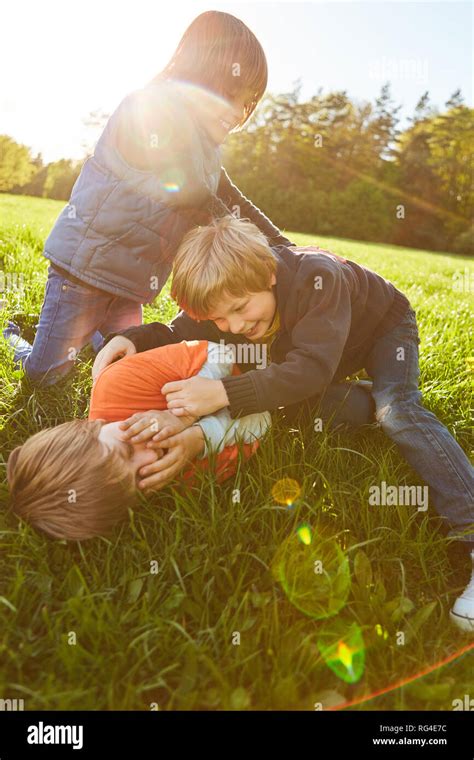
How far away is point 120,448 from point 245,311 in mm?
803

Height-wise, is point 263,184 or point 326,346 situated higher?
point 263,184

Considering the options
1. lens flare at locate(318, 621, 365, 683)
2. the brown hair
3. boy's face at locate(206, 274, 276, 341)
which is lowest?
lens flare at locate(318, 621, 365, 683)

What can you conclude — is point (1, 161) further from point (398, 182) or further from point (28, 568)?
point (28, 568)

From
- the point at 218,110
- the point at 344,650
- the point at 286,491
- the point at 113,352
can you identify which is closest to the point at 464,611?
the point at 344,650

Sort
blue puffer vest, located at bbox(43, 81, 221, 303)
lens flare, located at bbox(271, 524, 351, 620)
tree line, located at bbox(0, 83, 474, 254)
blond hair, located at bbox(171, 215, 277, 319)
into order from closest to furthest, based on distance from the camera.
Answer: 1. lens flare, located at bbox(271, 524, 351, 620)
2. blond hair, located at bbox(171, 215, 277, 319)
3. blue puffer vest, located at bbox(43, 81, 221, 303)
4. tree line, located at bbox(0, 83, 474, 254)

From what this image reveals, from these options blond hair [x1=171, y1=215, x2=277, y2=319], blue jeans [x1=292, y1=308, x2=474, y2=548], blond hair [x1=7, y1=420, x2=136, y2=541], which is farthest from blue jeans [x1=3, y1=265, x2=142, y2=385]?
blue jeans [x1=292, y1=308, x2=474, y2=548]

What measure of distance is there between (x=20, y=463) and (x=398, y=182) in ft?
113

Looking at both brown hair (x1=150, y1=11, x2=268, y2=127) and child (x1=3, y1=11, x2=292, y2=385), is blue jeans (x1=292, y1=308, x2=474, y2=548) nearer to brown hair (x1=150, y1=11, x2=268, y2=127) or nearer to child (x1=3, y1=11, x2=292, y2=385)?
child (x1=3, y1=11, x2=292, y2=385)

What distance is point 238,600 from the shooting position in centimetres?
176

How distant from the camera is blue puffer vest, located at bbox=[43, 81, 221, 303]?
2482 mm

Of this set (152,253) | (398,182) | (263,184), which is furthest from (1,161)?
(152,253)

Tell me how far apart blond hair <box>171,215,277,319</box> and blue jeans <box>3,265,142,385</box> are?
0.69 meters

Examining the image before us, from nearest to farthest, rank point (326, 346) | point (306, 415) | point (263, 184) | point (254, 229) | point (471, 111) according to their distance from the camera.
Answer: point (326, 346)
point (254, 229)
point (306, 415)
point (263, 184)
point (471, 111)

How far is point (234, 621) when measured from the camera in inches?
64.4
